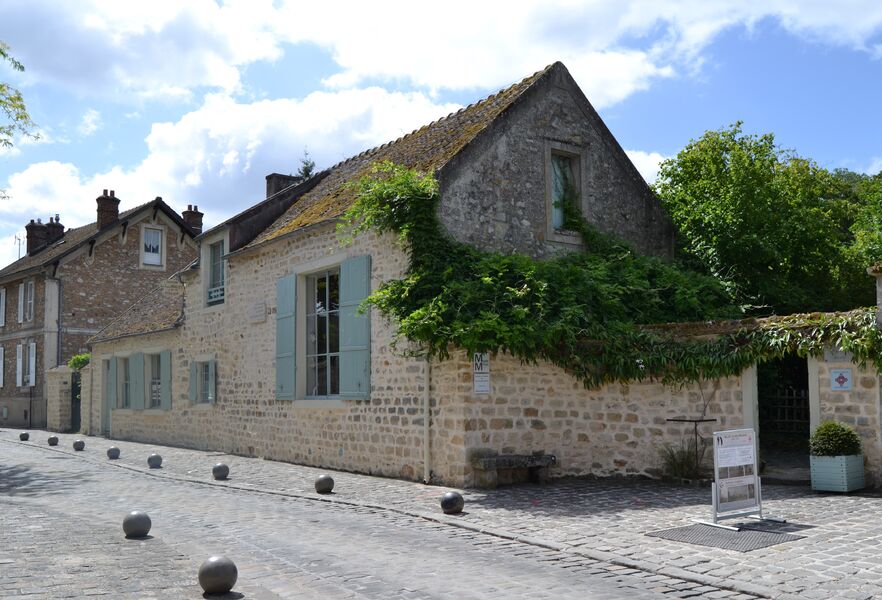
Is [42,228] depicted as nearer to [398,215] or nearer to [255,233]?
[255,233]

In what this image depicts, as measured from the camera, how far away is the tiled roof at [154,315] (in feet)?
66.5

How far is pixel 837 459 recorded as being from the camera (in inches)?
375

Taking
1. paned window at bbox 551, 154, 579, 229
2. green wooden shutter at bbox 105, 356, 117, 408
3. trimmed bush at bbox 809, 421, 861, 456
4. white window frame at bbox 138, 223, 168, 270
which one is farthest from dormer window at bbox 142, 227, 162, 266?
trimmed bush at bbox 809, 421, 861, 456

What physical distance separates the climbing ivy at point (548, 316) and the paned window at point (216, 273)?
5713mm

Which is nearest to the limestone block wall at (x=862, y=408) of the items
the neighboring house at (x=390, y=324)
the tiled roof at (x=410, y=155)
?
the neighboring house at (x=390, y=324)

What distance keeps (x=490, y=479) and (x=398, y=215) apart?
12.4ft

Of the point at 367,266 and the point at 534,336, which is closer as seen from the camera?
the point at 534,336

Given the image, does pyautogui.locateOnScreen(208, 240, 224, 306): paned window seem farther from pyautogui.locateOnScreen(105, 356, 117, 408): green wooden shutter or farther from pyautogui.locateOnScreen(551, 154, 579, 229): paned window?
pyautogui.locateOnScreen(551, 154, 579, 229): paned window

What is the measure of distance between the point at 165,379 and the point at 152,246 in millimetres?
11972

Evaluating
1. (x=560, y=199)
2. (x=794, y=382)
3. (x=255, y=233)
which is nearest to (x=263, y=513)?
(x=560, y=199)

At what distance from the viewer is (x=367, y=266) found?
490 inches

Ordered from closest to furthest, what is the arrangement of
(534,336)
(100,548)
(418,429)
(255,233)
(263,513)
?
(100,548) < (263,513) < (534,336) < (418,429) < (255,233)

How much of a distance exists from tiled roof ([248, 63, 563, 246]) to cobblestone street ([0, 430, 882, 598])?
15.7 ft

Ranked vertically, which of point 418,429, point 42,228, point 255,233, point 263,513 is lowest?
point 263,513
